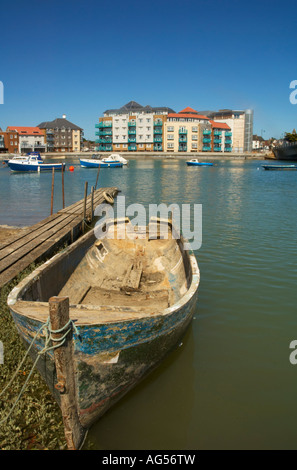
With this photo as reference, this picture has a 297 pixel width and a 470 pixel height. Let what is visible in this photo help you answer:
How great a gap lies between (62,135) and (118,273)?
12979 cm

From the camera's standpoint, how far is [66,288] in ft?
24.7

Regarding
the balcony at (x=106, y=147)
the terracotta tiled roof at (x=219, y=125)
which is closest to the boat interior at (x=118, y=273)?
the balcony at (x=106, y=147)

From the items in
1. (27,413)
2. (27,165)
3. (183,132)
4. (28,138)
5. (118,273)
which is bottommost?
(27,413)

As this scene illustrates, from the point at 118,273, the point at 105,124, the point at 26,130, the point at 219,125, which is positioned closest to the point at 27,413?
the point at 118,273

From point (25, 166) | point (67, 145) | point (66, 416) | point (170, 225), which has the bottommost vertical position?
point (66, 416)

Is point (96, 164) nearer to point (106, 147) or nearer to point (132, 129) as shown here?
point (132, 129)

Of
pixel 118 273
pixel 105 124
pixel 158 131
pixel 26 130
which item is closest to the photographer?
pixel 118 273

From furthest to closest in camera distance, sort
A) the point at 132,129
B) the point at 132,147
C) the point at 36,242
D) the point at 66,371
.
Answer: the point at 132,147
the point at 132,129
the point at 36,242
the point at 66,371

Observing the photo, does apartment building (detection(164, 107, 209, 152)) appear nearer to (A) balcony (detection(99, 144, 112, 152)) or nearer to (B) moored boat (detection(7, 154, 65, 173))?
(A) balcony (detection(99, 144, 112, 152))

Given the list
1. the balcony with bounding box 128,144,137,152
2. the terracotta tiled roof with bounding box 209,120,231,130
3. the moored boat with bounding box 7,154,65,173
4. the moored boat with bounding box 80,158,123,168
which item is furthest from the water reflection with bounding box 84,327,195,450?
the terracotta tiled roof with bounding box 209,120,231,130

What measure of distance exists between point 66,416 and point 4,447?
848 millimetres

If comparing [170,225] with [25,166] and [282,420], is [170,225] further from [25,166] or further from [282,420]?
[25,166]

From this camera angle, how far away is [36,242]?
10305 millimetres
